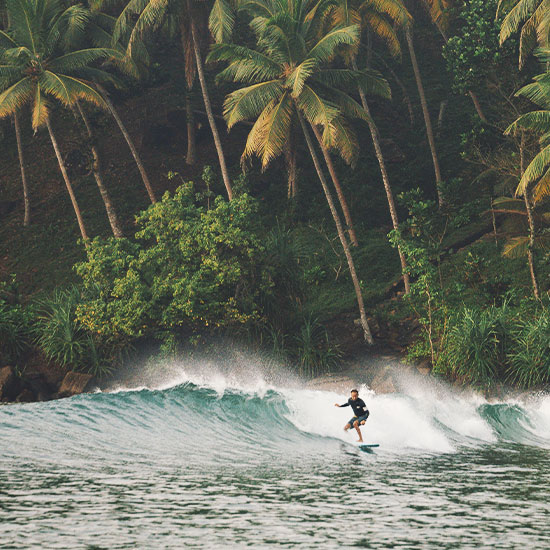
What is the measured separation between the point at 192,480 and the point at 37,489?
8.75 feet

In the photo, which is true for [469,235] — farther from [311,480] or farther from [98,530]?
[98,530]

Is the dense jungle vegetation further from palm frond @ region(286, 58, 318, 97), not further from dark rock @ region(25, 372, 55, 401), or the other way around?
dark rock @ region(25, 372, 55, 401)

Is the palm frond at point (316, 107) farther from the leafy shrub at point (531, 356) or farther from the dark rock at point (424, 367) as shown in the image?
the leafy shrub at point (531, 356)

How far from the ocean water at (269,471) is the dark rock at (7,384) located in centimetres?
306

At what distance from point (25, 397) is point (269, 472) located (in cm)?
1393

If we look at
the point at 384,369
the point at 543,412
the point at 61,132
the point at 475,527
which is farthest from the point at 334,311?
the point at 61,132

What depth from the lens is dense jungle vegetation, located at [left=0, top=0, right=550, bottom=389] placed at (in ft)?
91.4

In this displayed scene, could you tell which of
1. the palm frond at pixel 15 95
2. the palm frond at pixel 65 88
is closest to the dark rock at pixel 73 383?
the palm frond at pixel 65 88

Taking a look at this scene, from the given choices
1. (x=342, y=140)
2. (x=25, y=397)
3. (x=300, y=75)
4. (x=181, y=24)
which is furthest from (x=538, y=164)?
(x=25, y=397)

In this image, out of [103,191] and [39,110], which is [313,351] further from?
[39,110]

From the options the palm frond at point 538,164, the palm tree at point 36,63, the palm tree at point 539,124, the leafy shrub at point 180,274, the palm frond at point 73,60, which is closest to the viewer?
the palm frond at point 538,164

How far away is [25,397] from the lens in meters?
27.3

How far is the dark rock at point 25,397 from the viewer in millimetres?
27156

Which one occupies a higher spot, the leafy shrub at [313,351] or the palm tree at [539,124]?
the palm tree at [539,124]
